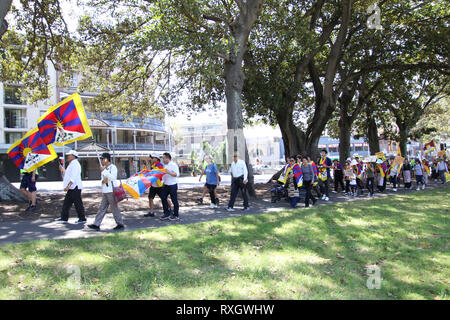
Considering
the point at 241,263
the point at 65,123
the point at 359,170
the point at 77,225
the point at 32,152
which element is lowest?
the point at 241,263

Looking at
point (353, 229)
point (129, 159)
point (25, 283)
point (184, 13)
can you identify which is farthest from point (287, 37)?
point (129, 159)

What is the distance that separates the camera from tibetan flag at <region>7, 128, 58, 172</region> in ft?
27.9

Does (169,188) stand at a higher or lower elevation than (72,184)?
lower

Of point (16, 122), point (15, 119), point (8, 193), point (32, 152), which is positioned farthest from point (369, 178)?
point (15, 119)

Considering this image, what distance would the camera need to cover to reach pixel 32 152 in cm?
860

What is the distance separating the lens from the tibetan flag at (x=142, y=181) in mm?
8780

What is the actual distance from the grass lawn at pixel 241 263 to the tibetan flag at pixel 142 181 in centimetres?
194

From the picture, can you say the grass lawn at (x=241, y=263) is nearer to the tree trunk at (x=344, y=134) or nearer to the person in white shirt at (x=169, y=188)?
the person in white shirt at (x=169, y=188)

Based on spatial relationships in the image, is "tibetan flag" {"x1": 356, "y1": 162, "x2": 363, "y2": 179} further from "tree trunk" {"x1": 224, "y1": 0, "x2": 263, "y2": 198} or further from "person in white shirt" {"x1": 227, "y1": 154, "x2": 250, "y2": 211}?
"person in white shirt" {"x1": 227, "y1": 154, "x2": 250, "y2": 211}

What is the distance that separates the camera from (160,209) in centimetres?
1120

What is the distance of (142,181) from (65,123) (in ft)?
7.80

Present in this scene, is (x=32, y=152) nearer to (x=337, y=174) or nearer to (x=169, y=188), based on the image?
(x=169, y=188)

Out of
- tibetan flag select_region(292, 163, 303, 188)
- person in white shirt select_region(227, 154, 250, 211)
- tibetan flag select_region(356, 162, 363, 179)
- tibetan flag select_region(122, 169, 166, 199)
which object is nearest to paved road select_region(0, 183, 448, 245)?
person in white shirt select_region(227, 154, 250, 211)

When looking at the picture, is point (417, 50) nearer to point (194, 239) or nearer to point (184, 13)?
point (184, 13)
